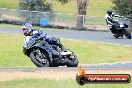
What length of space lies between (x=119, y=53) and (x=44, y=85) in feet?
55.1

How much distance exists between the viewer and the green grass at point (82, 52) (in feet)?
72.1

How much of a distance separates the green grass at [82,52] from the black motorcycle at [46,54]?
4988mm

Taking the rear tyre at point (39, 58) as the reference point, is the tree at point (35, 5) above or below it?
below

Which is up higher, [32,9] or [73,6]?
[32,9]

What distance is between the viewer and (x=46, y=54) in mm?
15258

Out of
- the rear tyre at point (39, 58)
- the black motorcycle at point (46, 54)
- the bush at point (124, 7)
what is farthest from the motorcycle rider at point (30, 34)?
the bush at point (124, 7)

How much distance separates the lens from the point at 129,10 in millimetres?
42688

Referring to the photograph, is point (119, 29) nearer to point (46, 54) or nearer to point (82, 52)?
point (82, 52)

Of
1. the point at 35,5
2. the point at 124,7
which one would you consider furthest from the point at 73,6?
the point at 124,7

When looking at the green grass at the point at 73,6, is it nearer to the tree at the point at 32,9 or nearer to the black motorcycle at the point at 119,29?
the tree at the point at 32,9

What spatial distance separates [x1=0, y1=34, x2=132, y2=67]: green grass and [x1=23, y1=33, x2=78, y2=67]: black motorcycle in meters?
4.99

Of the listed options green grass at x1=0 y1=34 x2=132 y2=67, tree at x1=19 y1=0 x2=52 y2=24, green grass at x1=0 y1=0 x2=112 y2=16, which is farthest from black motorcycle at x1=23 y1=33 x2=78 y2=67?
green grass at x1=0 y1=0 x2=112 y2=16

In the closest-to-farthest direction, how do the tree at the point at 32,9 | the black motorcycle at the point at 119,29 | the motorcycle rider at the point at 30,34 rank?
the motorcycle rider at the point at 30,34, the black motorcycle at the point at 119,29, the tree at the point at 32,9

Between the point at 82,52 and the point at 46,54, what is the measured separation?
10571 mm
